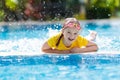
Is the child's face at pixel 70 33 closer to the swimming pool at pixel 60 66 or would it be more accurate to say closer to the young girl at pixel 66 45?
the young girl at pixel 66 45

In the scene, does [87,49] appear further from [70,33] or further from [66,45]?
[70,33]

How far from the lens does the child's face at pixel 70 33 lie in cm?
654

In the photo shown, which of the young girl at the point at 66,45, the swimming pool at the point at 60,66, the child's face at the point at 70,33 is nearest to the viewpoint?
the swimming pool at the point at 60,66

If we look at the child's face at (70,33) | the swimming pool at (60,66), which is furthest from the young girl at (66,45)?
the swimming pool at (60,66)

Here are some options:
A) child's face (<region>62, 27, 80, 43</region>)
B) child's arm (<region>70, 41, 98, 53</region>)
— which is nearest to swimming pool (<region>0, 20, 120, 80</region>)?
child's arm (<region>70, 41, 98, 53</region>)

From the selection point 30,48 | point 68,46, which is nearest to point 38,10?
point 30,48

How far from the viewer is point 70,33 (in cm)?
662

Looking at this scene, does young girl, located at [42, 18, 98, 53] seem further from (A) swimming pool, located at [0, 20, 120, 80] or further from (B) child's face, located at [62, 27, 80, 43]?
(A) swimming pool, located at [0, 20, 120, 80]

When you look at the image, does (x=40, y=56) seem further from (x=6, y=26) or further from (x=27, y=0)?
(x=27, y=0)

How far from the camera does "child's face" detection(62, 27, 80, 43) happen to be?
6539mm

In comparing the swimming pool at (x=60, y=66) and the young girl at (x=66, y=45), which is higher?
the young girl at (x=66, y=45)

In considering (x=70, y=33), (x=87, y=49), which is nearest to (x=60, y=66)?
(x=70, y=33)

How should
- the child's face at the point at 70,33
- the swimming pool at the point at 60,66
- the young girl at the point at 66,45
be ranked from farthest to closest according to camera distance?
1. the young girl at the point at 66,45
2. the child's face at the point at 70,33
3. the swimming pool at the point at 60,66

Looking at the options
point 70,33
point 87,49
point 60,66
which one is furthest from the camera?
point 87,49
